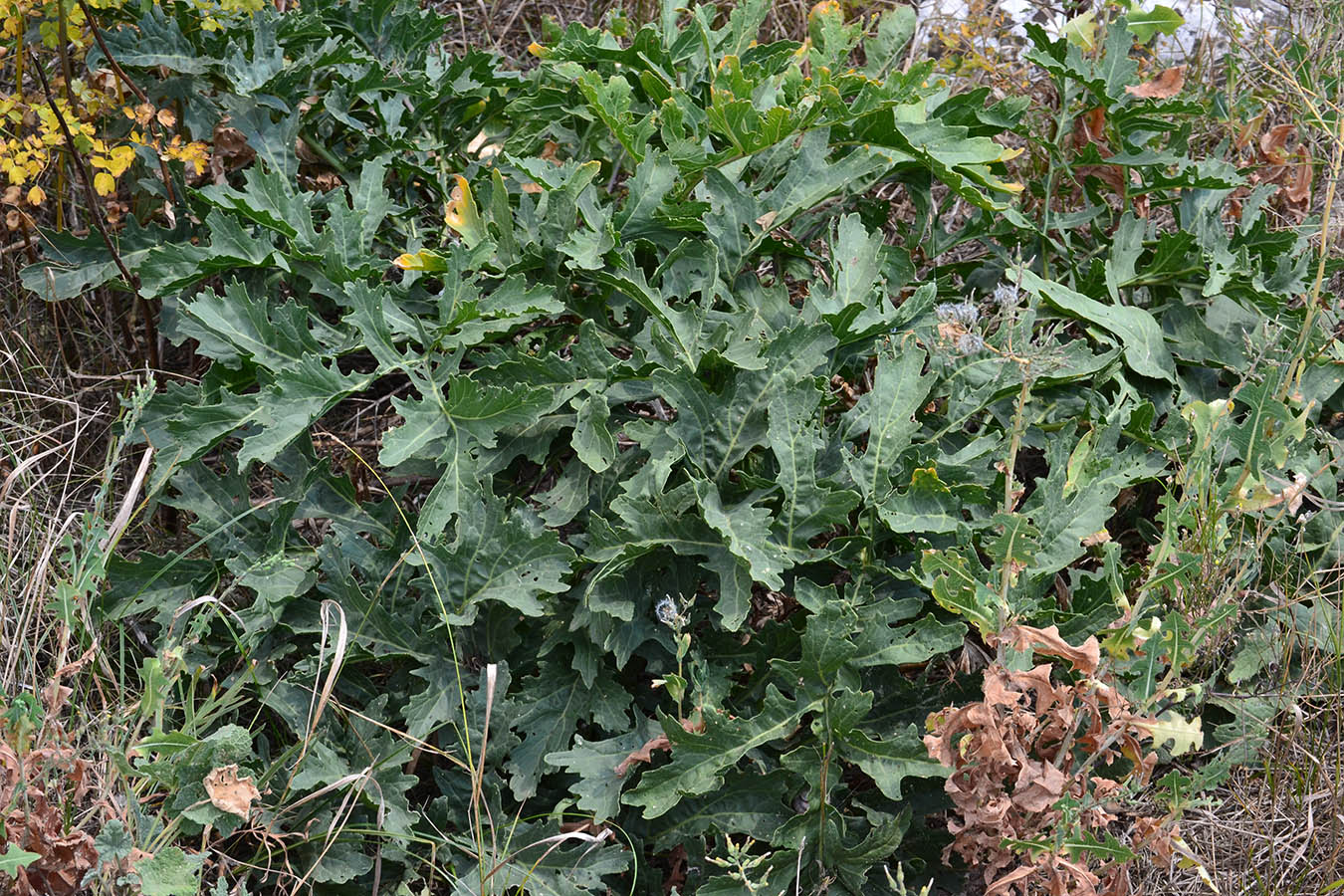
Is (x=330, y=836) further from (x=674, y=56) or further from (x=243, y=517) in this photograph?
(x=674, y=56)

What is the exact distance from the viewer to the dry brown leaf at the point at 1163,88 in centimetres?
296

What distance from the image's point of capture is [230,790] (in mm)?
2074

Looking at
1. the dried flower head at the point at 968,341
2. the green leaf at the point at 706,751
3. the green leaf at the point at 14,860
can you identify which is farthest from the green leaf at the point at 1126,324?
the green leaf at the point at 14,860

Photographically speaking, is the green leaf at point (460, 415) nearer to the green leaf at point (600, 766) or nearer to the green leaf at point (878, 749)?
the green leaf at point (600, 766)

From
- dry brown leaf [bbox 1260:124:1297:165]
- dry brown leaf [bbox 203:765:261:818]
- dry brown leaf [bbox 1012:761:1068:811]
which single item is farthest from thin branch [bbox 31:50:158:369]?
dry brown leaf [bbox 1260:124:1297:165]

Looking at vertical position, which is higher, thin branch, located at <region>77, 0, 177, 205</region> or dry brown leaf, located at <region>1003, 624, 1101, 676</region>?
thin branch, located at <region>77, 0, 177, 205</region>

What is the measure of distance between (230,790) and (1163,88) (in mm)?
2591

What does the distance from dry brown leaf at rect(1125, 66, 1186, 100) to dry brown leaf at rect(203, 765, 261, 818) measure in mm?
2476

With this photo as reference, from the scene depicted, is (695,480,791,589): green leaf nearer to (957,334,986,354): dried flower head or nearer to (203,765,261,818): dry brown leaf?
(957,334,986,354): dried flower head

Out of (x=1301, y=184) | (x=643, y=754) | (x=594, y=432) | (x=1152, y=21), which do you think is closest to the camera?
(x=643, y=754)

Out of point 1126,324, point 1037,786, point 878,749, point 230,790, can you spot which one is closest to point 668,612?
point 878,749

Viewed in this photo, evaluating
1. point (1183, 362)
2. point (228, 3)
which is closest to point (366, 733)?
point (228, 3)

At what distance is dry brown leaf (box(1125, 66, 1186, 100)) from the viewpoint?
296 cm

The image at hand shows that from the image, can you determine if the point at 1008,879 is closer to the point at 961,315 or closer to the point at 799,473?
the point at 799,473
